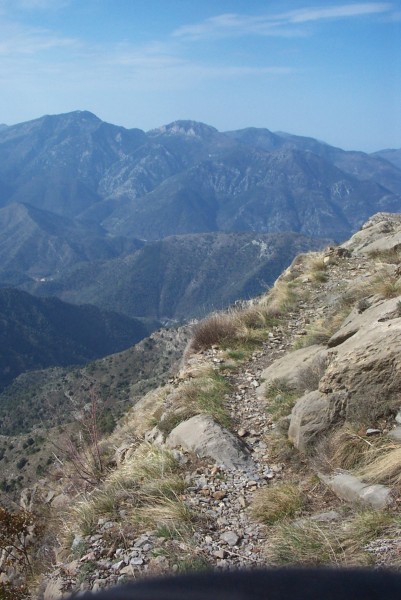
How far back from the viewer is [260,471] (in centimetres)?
606

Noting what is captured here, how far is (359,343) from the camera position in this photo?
21.1ft

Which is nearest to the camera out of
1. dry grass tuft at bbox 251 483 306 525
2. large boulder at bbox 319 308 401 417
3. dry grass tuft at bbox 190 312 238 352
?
dry grass tuft at bbox 251 483 306 525

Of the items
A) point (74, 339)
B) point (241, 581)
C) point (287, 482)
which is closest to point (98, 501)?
point (287, 482)

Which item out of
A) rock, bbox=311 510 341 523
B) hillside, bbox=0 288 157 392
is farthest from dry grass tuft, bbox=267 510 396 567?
hillside, bbox=0 288 157 392

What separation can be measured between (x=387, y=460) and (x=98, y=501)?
9.58 feet

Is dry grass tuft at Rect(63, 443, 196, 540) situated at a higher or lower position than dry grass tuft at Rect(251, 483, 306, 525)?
lower

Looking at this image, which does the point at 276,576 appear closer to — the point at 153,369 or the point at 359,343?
the point at 359,343

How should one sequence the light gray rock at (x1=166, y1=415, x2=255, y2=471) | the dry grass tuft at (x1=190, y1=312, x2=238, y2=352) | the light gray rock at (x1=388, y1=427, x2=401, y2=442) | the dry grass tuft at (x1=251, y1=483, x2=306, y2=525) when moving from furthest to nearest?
the dry grass tuft at (x1=190, y1=312, x2=238, y2=352)
the light gray rock at (x1=166, y1=415, x2=255, y2=471)
the light gray rock at (x1=388, y1=427, x2=401, y2=442)
the dry grass tuft at (x1=251, y1=483, x2=306, y2=525)

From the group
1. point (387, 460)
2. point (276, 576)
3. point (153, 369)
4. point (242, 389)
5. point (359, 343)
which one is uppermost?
point (276, 576)

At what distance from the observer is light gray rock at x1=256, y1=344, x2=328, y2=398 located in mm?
7670

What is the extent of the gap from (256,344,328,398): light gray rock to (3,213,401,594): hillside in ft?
0.11

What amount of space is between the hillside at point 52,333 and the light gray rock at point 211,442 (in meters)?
121

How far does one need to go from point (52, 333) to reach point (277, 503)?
165 meters

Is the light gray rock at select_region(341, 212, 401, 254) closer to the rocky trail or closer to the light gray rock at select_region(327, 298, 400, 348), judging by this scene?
the light gray rock at select_region(327, 298, 400, 348)
